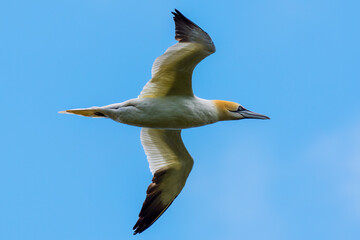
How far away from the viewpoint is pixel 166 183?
12.7 meters

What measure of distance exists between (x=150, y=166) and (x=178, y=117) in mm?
1721

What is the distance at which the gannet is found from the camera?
1120cm

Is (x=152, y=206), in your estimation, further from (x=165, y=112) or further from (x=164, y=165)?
(x=165, y=112)

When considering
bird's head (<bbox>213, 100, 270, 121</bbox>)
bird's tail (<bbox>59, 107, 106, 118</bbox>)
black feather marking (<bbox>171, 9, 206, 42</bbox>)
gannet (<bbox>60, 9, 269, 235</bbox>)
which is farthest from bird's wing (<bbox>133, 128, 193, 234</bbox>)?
black feather marking (<bbox>171, 9, 206, 42</bbox>)

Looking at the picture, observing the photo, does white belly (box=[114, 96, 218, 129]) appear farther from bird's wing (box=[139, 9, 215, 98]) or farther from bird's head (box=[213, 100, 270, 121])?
bird's head (box=[213, 100, 270, 121])

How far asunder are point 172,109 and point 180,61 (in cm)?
93

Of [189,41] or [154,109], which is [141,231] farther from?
[189,41]

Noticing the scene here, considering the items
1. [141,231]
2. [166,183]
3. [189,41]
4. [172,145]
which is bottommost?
[141,231]

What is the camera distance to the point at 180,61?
443 inches

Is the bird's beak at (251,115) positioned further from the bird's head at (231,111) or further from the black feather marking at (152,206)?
the black feather marking at (152,206)

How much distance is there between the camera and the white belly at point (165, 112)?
11414mm

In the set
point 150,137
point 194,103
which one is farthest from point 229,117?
point 150,137

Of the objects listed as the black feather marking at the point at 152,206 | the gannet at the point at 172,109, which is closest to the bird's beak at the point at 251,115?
the gannet at the point at 172,109

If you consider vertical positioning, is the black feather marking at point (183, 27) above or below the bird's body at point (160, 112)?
above
